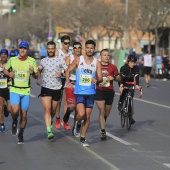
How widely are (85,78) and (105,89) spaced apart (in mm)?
1436

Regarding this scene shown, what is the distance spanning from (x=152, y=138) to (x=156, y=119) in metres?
4.04

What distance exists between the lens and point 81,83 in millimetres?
12945

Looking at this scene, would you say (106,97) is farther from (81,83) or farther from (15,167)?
(15,167)

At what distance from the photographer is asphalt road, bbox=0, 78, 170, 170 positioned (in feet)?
35.8

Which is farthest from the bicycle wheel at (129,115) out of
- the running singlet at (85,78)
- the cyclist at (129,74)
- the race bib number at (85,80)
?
the race bib number at (85,80)

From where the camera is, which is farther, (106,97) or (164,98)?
(164,98)

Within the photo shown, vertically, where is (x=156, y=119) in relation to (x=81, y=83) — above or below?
below

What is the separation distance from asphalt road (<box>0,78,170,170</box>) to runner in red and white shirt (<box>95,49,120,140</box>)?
49 cm

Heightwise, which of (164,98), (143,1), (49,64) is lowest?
(164,98)

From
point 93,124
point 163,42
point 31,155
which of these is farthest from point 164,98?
point 163,42

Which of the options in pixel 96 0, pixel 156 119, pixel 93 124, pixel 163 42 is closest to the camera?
pixel 93 124

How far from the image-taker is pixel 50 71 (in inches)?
538

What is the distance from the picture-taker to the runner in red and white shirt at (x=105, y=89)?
1394 cm

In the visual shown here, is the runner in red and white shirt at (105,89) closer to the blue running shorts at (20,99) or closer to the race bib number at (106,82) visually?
the race bib number at (106,82)
